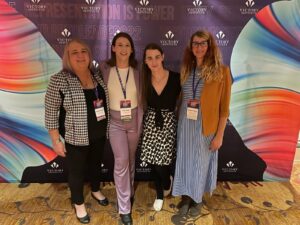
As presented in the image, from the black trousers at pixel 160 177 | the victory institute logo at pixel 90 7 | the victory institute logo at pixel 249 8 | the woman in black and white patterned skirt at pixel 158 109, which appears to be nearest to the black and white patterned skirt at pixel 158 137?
the woman in black and white patterned skirt at pixel 158 109

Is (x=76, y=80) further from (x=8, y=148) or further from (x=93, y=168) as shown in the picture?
(x=8, y=148)

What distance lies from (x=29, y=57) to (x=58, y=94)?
0.87 m

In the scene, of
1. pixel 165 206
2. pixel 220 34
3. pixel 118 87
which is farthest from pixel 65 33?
pixel 165 206

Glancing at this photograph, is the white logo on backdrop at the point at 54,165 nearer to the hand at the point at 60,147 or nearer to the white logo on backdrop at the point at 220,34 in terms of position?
the hand at the point at 60,147

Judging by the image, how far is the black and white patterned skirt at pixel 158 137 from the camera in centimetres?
221

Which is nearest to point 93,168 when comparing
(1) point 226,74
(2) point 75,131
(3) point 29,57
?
(2) point 75,131

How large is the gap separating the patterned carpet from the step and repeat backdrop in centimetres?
30

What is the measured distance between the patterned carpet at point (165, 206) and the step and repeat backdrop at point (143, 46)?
0.99 feet

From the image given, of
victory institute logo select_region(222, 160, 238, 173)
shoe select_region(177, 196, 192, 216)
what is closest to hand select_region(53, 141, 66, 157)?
shoe select_region(177, 196, 192, 216)

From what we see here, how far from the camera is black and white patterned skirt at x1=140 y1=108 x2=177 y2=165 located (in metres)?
2.21

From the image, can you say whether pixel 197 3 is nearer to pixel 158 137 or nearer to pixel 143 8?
pixel 143 8

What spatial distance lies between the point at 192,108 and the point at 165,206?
99 cm

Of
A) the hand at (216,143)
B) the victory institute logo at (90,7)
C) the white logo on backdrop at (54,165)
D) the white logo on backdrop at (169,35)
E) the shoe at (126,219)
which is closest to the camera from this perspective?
the hand at (216,143)

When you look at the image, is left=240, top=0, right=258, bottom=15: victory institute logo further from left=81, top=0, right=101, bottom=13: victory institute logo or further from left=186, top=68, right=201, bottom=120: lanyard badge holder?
left=81, top=0, right=101, bottom=13: victory institute logo
